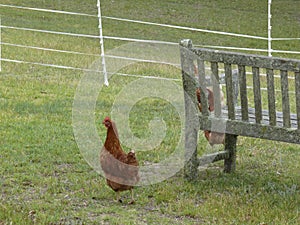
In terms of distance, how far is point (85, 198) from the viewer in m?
5.56

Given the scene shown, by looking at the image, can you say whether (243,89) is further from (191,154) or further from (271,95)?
(191,154)

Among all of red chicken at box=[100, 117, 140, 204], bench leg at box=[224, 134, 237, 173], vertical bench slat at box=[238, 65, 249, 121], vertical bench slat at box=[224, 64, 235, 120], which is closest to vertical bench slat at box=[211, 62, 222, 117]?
vertical bench slat at box=[224, 64, 235, 120]

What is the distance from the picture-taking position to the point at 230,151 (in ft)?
20.8

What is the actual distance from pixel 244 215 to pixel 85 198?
4.33ft

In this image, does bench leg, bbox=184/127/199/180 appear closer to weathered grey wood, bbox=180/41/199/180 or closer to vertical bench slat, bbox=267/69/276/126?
weathered grey wood, bbox=180/41/199/180

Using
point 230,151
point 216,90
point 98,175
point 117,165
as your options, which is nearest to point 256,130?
point 216,90

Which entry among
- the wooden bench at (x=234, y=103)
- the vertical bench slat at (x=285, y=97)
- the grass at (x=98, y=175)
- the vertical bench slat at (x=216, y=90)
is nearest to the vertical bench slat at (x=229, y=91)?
the wooden bench at (x=234, y=103)

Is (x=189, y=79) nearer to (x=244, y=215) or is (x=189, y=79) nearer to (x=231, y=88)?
(x=231, y=88)

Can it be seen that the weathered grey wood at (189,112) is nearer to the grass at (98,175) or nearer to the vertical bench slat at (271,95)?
the grass at (98,175)

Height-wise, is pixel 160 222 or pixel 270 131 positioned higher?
pixel 270 131

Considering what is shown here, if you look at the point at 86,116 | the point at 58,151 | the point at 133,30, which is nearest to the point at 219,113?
the point at 58,151

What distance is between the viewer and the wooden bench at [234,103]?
523cm

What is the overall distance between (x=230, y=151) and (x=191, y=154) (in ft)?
1.79

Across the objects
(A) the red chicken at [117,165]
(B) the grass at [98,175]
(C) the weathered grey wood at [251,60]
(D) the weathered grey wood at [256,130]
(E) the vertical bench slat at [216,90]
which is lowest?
(B) the grass at [98,175]
